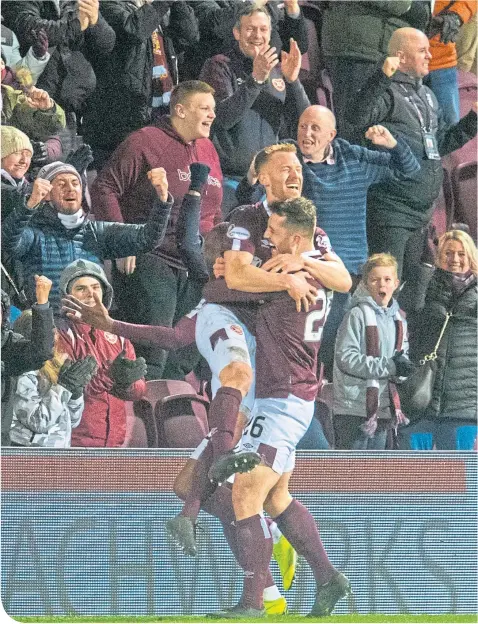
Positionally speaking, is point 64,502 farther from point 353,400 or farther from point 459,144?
point 459,144

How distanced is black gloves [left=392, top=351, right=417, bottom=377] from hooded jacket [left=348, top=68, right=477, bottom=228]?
514 mm

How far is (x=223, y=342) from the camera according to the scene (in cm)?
409

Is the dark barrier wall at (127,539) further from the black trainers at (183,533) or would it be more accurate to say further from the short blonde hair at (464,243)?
the short blonde hair at (464,243)

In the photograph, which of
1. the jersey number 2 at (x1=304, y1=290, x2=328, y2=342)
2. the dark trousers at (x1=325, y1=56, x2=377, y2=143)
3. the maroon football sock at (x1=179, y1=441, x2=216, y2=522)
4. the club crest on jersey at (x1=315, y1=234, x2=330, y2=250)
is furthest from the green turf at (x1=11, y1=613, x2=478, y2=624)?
the dark trousers at (x1=325, y1=56, x2=377, y2=143)

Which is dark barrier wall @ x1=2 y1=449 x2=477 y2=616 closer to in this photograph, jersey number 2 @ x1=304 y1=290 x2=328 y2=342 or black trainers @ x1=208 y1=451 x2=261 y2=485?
black trainers @ x1=208 y1=451 x2=261 y2=485

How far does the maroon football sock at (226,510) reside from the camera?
4.05m

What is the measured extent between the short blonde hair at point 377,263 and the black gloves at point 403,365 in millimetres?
319

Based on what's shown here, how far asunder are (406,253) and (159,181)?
3.28ft

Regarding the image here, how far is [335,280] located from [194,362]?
2.04 ft

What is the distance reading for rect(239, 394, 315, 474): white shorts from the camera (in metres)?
4.05

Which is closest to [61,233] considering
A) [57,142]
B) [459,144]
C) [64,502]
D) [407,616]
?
[57,142]

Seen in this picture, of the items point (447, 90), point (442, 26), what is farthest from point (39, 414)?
point (442, 26)

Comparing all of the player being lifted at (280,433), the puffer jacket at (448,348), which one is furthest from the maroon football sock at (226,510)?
the puffer jacket at (448,348)

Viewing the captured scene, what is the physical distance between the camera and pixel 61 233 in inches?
162
